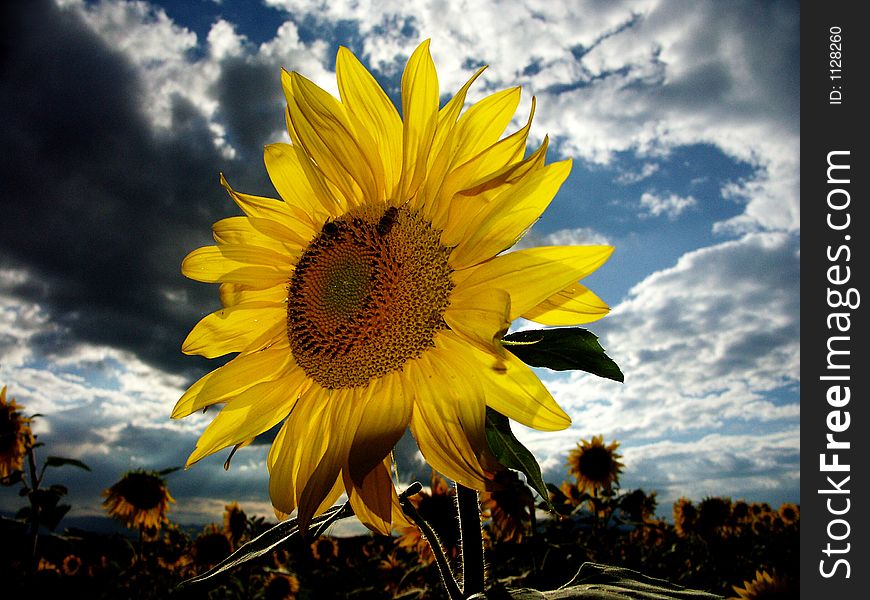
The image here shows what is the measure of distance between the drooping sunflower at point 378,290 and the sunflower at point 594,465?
21.8ft

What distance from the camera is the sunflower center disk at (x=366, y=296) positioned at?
1.51 meters

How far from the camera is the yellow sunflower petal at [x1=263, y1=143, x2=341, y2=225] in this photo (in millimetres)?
1799

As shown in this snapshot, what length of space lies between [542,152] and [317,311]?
724 millimetres

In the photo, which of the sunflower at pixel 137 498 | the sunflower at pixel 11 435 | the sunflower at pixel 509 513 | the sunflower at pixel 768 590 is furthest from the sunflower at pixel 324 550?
the sunflower at pixel 768 590

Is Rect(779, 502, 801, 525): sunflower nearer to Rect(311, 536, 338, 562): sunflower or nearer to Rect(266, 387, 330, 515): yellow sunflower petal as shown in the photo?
Rect(311, 536, 338, 562): sunflower

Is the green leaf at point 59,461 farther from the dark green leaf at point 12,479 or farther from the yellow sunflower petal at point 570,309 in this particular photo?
the yellow sunflower petal at point 570,309

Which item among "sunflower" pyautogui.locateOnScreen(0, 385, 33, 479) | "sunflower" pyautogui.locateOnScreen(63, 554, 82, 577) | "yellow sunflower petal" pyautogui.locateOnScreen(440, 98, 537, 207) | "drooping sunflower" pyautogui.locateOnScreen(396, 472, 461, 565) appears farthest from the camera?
"sunflower" pyautogui.locateOnScreen(63, 554, 82, 577)

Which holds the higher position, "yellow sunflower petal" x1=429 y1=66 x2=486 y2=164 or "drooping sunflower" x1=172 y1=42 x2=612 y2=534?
"yellow sunflower petal" x1=429 y1=66 x2=486 y2=164

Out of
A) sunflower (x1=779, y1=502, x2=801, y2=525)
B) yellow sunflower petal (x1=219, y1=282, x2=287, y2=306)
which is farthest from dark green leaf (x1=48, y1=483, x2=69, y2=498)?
sunflower (x1=779, y1=502, x2=801, y2=525)

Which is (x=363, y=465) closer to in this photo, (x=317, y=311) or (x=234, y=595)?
(x=317, y=311)

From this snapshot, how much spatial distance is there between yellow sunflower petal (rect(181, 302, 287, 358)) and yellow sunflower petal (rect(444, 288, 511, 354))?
0.63 meters

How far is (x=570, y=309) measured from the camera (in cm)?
146

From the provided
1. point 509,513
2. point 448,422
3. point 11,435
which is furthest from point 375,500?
point 11,435
